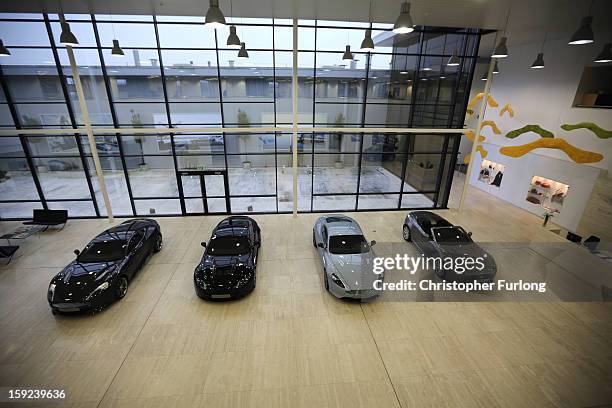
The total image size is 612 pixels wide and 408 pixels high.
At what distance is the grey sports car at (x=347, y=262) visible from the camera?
612cm

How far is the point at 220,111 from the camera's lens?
9805 millimetres

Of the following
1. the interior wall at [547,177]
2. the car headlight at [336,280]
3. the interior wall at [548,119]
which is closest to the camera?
the car headlight at [336,280]

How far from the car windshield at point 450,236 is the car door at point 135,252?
26.3 ft

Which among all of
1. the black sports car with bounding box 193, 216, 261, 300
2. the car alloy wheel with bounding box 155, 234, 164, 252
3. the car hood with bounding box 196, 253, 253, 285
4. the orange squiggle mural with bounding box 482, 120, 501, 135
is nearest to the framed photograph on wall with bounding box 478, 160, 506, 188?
the orange squiggle mural with bounding box 482, 120, 501, 135

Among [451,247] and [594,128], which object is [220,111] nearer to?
[451,247]

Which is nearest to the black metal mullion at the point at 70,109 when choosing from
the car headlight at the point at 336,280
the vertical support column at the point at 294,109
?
the vertical support column at the point at 294,109

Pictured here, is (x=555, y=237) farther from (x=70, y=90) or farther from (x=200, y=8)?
(x=70, y=90)

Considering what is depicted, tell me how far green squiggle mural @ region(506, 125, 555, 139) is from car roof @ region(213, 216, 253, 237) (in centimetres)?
1217

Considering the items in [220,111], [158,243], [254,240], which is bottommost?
[158,243]

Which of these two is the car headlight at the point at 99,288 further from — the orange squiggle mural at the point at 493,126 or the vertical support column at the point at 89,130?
the orange squiggle mural at the point at 493,126

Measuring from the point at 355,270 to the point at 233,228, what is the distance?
3.53 m

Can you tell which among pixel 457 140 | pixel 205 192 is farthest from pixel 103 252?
pixel 457 140

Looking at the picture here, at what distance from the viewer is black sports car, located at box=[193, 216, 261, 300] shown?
6.11 m

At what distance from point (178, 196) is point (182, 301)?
5.46m
